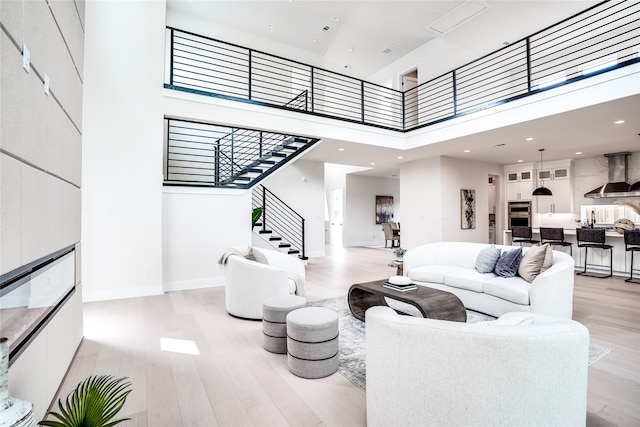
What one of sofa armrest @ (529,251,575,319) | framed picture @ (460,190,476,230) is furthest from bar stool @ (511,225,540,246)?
sofa armrest @ (529,251,575,319)

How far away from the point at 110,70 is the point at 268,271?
402cm

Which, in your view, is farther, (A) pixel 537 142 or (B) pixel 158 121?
(A) pixel 537 142

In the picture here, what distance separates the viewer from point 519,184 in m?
9.84

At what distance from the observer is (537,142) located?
22.5 ft

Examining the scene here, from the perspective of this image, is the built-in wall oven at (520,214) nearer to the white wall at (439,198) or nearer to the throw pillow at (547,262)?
the white wall at (439,198)

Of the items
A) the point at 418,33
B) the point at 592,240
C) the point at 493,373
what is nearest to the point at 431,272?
the point at 493,373

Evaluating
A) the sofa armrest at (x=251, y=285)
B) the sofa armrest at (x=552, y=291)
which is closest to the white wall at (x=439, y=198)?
the sofa armrest at (x=552, y=291)

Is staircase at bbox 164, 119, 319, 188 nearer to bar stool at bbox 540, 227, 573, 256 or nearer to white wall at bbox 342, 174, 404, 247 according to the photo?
white wall at bbox 342, 174, 404, 247

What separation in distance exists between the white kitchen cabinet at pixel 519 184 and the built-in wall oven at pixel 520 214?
0.62ft

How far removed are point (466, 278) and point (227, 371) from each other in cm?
305

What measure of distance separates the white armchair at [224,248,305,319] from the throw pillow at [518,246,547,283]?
2.68 m

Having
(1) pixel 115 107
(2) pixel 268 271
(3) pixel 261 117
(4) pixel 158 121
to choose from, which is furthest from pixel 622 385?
(1) pixel 115 107

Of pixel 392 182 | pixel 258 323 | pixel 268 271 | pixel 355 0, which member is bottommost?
pixel 258 323

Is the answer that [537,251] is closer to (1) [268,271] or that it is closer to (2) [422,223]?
(1) [268,271]
